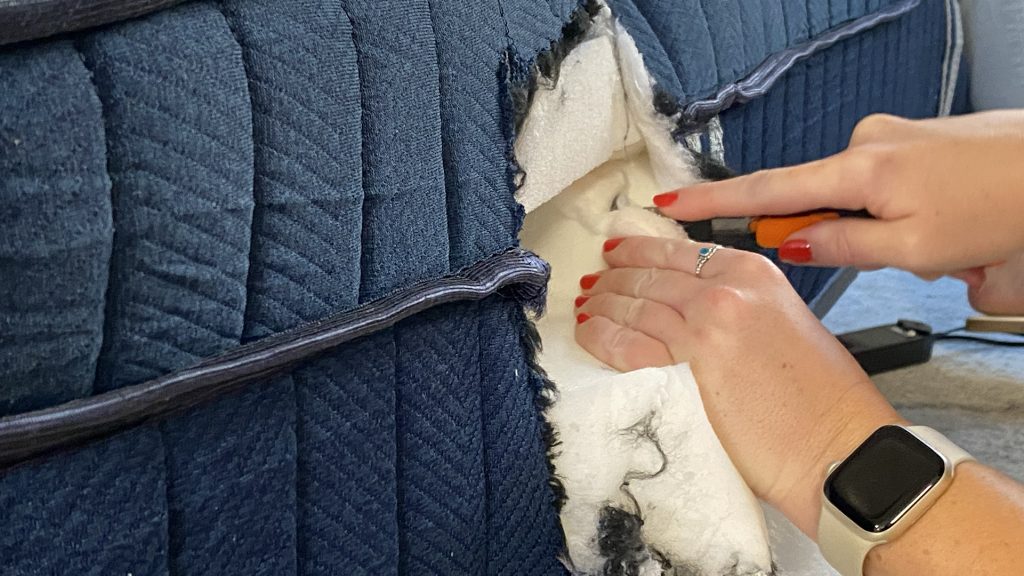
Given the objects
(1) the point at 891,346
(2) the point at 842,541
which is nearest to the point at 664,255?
(2) the point at 842,541

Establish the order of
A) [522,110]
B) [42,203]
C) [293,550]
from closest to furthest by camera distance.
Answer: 1. [42,203]
2. [293,550]
3. [522,110]

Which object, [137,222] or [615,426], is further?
[615,426]

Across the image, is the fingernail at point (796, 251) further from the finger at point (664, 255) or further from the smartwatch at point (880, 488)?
the smartwatch at point (880, 488)

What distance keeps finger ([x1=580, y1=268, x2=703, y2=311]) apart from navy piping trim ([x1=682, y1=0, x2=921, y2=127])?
135 millimetres

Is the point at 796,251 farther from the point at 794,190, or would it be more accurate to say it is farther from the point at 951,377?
the point at 951,377

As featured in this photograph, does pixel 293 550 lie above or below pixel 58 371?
below

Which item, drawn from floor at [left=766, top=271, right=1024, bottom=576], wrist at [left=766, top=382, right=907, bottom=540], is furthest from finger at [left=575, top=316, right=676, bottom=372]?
floor at [left=766, top=271, right=1024, bottom=576]

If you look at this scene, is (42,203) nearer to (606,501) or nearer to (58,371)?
(58,371)

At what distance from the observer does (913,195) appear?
63cm

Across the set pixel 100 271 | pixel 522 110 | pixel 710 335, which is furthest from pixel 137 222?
pixel 710 335

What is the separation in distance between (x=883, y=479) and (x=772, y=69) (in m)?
0.41

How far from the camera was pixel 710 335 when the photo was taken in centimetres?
59

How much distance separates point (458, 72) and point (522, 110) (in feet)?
0.23

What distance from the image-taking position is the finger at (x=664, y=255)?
63 centimetres
